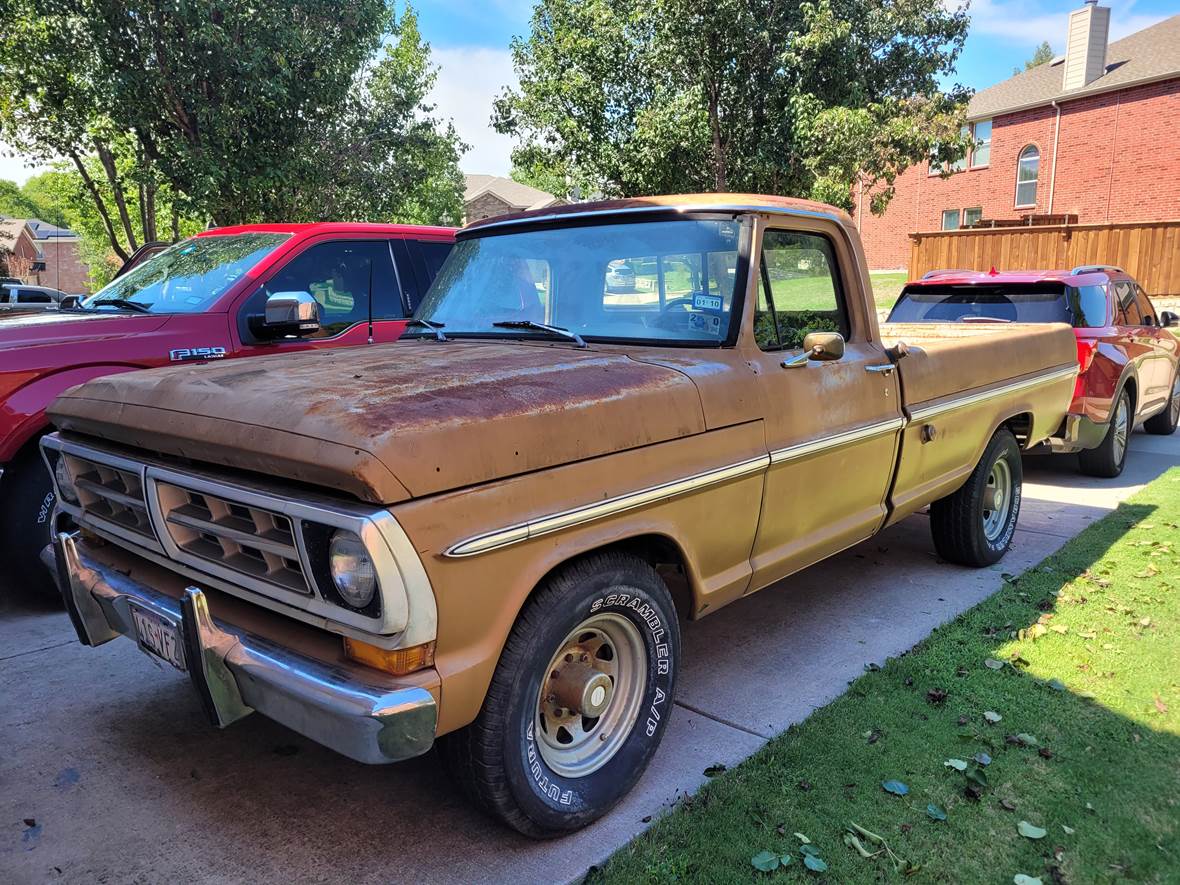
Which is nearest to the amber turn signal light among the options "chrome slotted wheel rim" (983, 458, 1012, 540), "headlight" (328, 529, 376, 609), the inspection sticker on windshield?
"headlight" (328, 529, 376, 609)

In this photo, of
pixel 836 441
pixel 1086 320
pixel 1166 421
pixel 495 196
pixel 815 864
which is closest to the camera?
pixel 815 864

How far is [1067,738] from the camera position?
3334mm

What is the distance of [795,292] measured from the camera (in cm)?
386

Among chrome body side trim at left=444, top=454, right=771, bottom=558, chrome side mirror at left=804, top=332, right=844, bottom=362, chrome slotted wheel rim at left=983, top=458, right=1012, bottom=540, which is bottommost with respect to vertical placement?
chrome slotted wheel rim at left=983, top=458, right=1012, bottom=540

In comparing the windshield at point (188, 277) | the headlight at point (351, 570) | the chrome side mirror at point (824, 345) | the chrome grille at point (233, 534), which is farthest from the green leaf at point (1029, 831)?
the windshield at point (188, 277)

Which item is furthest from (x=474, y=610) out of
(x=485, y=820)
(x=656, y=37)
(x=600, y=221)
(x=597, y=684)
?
(x=656, y=37)

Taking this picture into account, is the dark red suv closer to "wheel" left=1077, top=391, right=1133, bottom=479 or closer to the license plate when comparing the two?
"wheel" left=1077, top=391, right=1133, bottom=479

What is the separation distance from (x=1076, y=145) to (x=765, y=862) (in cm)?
3417

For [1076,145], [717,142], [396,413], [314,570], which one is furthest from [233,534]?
[1076,145]

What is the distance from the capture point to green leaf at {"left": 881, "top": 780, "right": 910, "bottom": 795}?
2973 millimetres

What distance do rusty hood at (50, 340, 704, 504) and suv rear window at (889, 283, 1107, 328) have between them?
574 centimetres

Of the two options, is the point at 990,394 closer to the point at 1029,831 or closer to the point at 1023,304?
the point at 1029,831

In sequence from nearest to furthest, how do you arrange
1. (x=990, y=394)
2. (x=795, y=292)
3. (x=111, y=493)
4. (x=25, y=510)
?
(x=111, y=493), (x=795, y=292), (x=25, y=510), (x=990, y=394)

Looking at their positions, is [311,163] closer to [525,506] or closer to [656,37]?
[656,37]
